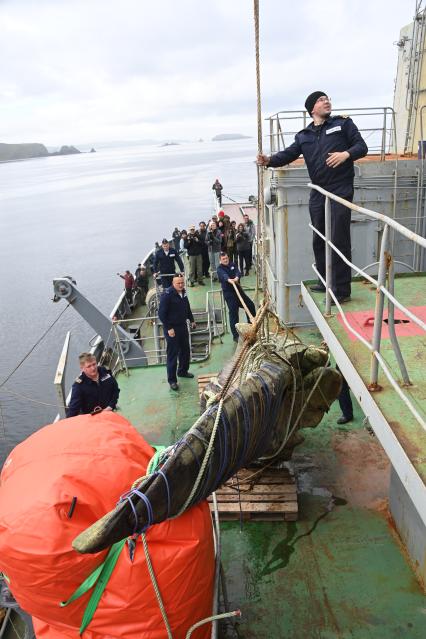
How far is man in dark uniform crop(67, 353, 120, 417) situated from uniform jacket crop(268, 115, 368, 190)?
289 cm

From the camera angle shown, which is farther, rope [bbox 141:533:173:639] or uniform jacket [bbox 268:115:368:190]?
uniform jacket [bbox 268:115:368:190]

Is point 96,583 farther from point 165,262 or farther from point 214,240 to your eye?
point 214,240

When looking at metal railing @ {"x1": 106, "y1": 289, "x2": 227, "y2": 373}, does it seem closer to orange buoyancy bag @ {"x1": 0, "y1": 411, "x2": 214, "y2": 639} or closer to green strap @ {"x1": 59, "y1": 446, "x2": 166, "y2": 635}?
orange buoyancy bag @ {"x1": 0, "y1": 411, "x2": 214, "y2": 639}

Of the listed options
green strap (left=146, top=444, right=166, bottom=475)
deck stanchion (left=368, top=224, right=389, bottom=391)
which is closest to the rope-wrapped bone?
green strap (left=146, top=444, right=166, bottom=475)

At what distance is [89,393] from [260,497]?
2060 millimetres

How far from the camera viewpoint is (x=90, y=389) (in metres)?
5.19

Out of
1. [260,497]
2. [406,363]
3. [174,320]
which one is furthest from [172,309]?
[406,363]

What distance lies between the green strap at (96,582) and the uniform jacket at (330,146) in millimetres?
3413

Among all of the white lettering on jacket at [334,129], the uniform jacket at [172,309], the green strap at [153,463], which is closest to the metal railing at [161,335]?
the uniform jacket at [172,309]

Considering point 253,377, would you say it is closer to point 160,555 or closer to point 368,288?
point 160,555

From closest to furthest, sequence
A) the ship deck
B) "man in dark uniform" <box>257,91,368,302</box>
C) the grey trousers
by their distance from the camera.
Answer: the ship deck, "man in dark uniform" <box>257,91,368,302</box>, the grey trousers

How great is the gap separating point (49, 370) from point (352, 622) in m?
18.9

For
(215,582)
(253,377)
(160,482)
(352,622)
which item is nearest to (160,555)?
(160,482)

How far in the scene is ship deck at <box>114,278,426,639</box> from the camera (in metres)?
3.69
